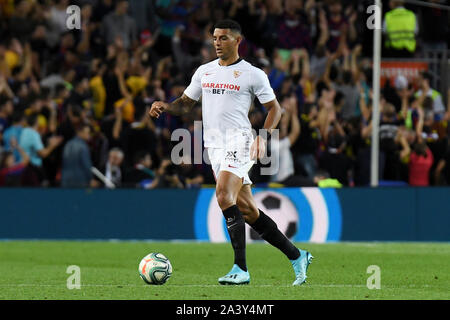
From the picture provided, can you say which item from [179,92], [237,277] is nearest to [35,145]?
[179,92]

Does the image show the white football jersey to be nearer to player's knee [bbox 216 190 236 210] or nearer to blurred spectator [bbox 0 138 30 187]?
player's knee [bbox 216 190 236 210]

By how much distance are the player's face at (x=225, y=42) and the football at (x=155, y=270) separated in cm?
203

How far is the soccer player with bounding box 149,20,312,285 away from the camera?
1012cm

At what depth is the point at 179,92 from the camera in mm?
20156

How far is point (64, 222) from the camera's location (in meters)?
18.4

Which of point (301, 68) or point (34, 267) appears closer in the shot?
point (34, 267)

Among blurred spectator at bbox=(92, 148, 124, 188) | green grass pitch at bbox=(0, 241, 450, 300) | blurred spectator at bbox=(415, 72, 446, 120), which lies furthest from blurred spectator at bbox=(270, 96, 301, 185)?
blurred spectator at bbox=(415, 72, 446, 120)

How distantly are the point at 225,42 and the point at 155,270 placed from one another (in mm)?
2250

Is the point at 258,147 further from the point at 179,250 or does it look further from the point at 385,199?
the point at 385,199

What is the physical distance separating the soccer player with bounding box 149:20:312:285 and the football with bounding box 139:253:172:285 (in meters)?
0.54
